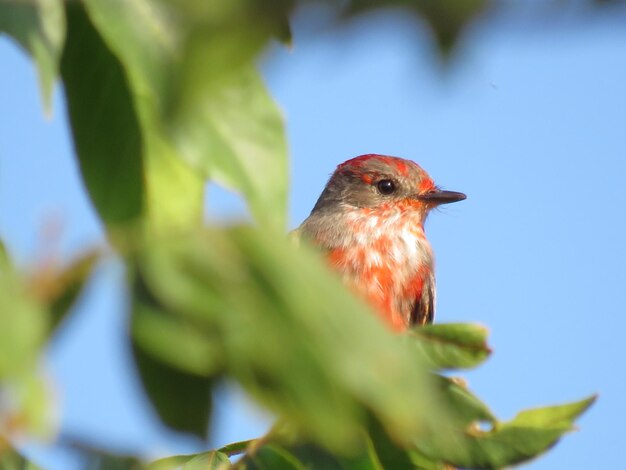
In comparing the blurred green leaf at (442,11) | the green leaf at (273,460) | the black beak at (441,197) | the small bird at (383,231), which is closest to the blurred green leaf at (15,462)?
the green leaf at (273,460)

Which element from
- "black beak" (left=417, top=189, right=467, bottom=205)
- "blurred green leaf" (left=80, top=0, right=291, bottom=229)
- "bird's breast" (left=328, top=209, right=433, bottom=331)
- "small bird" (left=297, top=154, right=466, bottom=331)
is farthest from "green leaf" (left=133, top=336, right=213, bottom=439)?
"black beak" (left=417, top=189, right=467, bottom=205)

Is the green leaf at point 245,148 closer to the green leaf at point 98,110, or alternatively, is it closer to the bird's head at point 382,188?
the green leaf at point 98,110

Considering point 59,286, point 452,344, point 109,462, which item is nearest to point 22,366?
point 59,286

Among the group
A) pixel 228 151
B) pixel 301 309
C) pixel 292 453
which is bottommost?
pixel 292 453

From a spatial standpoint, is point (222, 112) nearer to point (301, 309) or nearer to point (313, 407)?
point (301, 309)

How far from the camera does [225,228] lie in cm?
158

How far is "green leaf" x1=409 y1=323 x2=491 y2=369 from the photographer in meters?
2.27

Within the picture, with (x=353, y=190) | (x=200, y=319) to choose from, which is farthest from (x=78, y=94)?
(x=353, y=190)

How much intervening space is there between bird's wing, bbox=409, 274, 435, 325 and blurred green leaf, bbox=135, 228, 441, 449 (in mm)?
5641

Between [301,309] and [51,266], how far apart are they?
0.39m

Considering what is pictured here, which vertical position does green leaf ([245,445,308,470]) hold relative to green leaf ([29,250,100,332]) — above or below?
below

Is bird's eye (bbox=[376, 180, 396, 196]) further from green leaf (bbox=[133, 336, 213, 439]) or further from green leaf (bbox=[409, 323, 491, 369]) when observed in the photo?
green leaf (bbox=[133, 336, 213, 439])

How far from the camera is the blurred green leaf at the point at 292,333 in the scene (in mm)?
1340

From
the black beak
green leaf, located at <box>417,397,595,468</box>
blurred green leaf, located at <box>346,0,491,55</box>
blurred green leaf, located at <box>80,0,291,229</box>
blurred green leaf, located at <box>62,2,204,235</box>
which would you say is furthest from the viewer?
the black beak
